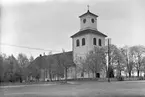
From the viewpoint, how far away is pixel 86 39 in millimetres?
37125

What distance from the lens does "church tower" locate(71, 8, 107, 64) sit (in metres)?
36.8

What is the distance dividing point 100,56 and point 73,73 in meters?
9.26

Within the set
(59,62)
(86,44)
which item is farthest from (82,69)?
(86,44)

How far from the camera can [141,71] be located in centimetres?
3422

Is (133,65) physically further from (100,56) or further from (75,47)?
(75,47)

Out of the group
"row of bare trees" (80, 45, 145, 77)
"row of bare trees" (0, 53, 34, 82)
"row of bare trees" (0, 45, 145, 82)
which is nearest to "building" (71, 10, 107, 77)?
"row of bare trees" (0, 45, 145, 82)

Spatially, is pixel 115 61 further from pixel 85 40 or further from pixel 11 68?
pixel 11 68

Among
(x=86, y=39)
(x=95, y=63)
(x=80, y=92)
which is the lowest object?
(x=80, y=92)

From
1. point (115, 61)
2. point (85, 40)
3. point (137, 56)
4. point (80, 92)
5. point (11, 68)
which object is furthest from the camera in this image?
point (85, 40)

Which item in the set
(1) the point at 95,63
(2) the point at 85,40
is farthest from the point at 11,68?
(2) the point at 85,40

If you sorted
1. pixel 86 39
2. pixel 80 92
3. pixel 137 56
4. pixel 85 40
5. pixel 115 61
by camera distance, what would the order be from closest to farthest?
pixel 80 92
pixel 115 61
pixel 137 56
pixel 86 39
pixel 85 40

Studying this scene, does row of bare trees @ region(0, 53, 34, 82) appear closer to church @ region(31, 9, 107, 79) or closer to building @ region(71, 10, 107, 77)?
church @ region(31, 9, 107, 79)

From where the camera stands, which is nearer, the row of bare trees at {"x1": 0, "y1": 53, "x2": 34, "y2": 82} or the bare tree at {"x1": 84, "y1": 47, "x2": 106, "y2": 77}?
the row of bare trees at {"x1": 0, "y1": 53, "x2": 34, "y2": 82}

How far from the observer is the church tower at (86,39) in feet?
121
